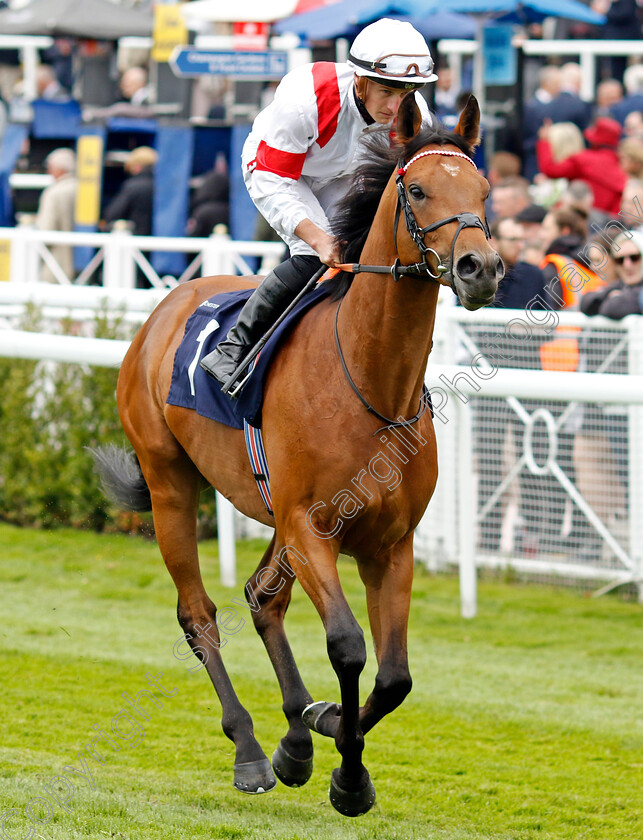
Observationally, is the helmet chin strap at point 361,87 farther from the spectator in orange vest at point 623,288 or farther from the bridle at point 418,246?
the spectator in orange vest at point 623,288

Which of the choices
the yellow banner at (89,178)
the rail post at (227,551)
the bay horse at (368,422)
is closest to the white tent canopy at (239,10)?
the yellow banner at (89,178)

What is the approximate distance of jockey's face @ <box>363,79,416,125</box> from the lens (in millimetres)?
3693

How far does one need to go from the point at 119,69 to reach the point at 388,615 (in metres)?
10.7

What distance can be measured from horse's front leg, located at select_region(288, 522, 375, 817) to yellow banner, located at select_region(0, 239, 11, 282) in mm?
6433

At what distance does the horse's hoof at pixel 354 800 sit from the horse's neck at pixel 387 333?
1088mm

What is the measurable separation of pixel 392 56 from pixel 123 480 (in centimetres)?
208

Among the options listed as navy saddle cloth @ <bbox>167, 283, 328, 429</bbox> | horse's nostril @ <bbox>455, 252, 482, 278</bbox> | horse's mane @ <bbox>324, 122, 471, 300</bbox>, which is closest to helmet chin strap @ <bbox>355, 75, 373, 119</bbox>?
horse's mane @ <bbox>324, 122, 471, 300</bbox>

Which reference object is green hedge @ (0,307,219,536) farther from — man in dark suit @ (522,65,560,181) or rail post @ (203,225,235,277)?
man in dark suit @ (522,65,560,181)

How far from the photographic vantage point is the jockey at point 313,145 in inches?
142

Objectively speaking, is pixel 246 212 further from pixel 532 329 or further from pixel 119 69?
pixel 532 329

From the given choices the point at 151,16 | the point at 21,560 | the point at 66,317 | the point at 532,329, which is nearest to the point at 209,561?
the point at 21,560

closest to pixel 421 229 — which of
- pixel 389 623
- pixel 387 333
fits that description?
pixel 387 333

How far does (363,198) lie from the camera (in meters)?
3.66

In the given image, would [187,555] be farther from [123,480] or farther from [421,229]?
[421,229]
